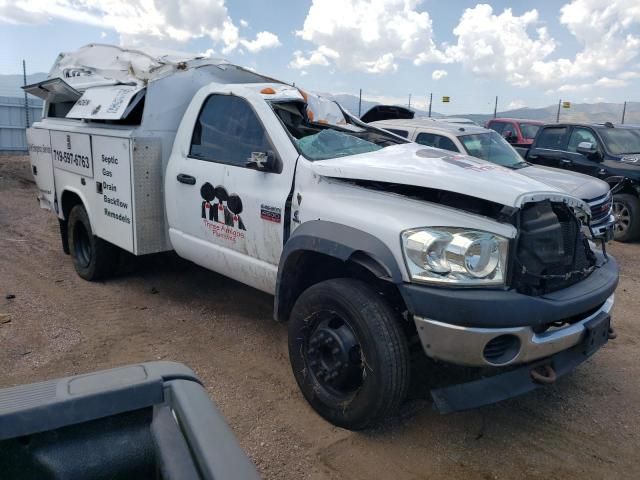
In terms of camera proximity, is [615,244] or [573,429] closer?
[573,429]

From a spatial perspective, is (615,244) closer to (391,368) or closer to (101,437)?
(391,368)

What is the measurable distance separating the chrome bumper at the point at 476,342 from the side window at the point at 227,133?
183 centimetres

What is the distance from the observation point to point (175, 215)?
4.61 meters

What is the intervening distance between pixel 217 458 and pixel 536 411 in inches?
111

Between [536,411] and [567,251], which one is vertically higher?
[567,251]

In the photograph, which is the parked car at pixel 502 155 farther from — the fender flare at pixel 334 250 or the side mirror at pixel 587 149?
the fender flare at pixel 334 250

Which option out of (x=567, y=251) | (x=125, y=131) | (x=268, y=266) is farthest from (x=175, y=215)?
(x=567, y=251)

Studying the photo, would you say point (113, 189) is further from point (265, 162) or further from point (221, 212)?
point (265, 162)

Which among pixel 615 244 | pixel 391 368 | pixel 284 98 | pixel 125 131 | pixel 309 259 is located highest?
pixel 284 98

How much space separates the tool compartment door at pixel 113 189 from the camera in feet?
15.4

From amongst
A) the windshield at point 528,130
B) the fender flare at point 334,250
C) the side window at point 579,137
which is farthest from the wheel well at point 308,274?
the windshield at point 528,130

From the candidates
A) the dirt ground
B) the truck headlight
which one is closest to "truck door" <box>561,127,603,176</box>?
the dirt ground

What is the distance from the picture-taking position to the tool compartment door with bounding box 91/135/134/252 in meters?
4.71

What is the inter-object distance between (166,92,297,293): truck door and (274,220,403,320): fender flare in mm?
284
